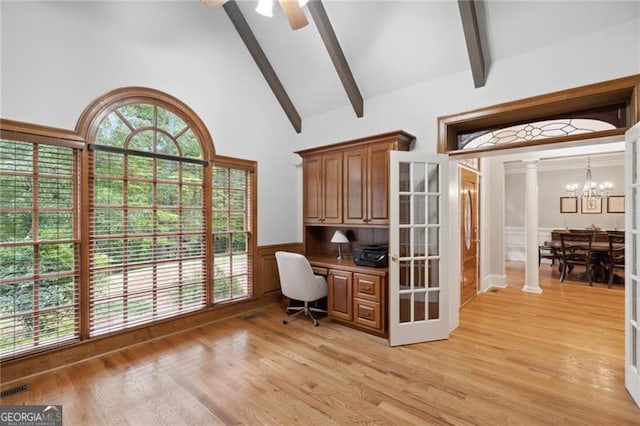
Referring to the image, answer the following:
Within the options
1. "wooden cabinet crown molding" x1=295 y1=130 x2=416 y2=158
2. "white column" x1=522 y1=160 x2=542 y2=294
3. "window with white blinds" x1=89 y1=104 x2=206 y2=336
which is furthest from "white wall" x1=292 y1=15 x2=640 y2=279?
"white column" x1=522 y1=160 x2=542 y2=294

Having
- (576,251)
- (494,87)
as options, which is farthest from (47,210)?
(576,251)

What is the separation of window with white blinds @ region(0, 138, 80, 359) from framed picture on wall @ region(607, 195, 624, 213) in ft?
35.6

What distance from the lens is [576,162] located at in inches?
312

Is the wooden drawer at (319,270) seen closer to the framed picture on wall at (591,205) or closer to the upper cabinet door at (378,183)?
the upper cabinet door at (378,183)

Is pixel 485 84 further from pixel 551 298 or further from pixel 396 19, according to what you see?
pixel 551 298

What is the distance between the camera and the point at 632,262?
2330 mm

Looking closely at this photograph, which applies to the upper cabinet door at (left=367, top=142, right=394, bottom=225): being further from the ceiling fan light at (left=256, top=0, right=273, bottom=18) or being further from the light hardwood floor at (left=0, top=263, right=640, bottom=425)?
the ceiling fan light at (left=256, top=0, right=273, bottom=18)

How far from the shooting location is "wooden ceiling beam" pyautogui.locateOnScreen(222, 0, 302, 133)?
12.8ft

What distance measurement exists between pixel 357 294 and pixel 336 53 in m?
2.96

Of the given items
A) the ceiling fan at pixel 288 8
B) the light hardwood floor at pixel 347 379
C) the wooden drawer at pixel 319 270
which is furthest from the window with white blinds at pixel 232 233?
the ceiling fan at pixel 288 8

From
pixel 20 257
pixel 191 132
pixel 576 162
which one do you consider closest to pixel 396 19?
pixel 191 132

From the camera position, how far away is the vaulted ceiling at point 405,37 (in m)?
2.67

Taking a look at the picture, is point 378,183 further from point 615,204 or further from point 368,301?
point 615,204

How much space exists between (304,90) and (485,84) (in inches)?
96.8
